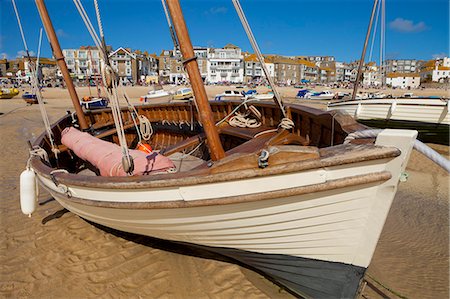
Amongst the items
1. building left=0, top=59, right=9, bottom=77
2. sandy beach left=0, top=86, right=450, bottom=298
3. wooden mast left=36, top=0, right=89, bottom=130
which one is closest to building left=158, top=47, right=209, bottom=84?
building left=0, top=59, right=9, bottom=77

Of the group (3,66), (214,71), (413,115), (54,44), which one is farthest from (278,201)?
(3,66)

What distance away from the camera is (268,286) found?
3.90 metres

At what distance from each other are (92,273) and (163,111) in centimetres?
587

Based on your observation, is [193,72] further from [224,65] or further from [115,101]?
[224,65]

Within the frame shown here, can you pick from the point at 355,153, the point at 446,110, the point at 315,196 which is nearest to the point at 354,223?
the point at 315,196

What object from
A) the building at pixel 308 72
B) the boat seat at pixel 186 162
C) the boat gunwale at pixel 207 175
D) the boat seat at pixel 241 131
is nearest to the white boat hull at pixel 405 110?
the boat seat at pixel 241 131

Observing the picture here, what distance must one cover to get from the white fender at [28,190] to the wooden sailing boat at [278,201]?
73 cm

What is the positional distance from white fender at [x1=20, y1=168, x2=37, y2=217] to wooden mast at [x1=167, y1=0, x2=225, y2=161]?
308 cm

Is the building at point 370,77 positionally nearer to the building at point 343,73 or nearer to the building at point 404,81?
the building at point 404,81

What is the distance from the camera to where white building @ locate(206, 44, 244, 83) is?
89625mm

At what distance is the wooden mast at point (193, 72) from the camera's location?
336 centimetres

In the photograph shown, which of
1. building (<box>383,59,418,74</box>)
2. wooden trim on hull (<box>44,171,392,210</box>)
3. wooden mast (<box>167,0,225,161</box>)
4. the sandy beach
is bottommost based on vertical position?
the sandy beach

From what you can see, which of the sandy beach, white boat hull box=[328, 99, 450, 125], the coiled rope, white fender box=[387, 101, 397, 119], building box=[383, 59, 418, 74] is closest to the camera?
the coiled rope

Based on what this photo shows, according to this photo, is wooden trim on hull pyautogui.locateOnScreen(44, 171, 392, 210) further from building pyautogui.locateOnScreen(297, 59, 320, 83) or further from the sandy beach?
building pyautogui.locateOnScreen(297, 59, 320, 83)
